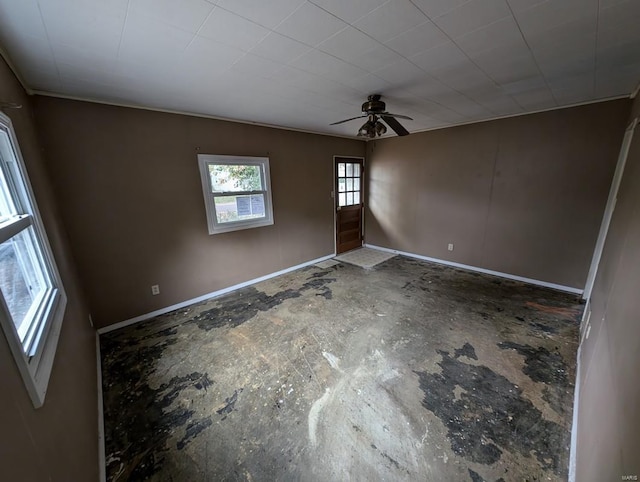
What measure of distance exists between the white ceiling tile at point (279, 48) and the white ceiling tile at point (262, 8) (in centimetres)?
15

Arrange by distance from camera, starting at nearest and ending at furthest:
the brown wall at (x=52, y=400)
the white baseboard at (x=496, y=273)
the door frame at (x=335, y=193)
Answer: the brown wall at (x=52, y=400)
the white baseboard at (x=496, y=273)
the door frame at (x=335, y=193)

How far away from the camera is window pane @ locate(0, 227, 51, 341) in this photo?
1082mm

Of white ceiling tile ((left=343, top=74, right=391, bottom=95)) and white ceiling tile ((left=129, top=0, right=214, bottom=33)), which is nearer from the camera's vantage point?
white ceiling tile ((left=129, top=0, right=214, bottom=33))

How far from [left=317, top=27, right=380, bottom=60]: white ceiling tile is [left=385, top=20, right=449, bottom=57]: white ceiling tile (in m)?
0.14

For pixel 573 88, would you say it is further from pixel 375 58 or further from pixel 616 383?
pixel 616 383

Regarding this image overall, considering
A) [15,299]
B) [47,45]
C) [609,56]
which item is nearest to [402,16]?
[609,56]

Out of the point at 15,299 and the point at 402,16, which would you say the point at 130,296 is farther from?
the point at 402,16

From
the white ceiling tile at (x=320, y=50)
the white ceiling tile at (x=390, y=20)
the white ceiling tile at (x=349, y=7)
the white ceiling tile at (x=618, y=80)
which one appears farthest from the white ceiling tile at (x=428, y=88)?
the white ceiling tile at (x=618, y=80)

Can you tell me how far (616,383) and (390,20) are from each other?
79.7 inches

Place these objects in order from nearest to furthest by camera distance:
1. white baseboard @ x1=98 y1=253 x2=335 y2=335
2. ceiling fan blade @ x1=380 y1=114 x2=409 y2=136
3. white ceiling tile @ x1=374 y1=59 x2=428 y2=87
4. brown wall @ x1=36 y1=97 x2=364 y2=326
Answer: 1. white ceiling tile @ x1=374 y1=59 x2=428 y2=87
2. brown wall @ x1=36 y1=97 x2=364 y2=326
3. ceiling fan blade @ x1=380 y1=114 x2=409 y2=136
4. white baseboard @ x1=98 y1=253 x2=335 y2=335

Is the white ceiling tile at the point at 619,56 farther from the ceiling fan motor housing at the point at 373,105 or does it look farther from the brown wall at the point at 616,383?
the ceiling fan motor housing at the point at 373,105

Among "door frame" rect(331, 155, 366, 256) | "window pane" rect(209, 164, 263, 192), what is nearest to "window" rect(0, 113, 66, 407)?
"window pane" rect(209, 164, 263, 192)

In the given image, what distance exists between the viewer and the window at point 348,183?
4875 millimetres

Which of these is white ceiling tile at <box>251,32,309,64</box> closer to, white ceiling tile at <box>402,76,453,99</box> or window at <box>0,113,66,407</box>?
white ceiling tile at <box>402,76,453,99</box>
